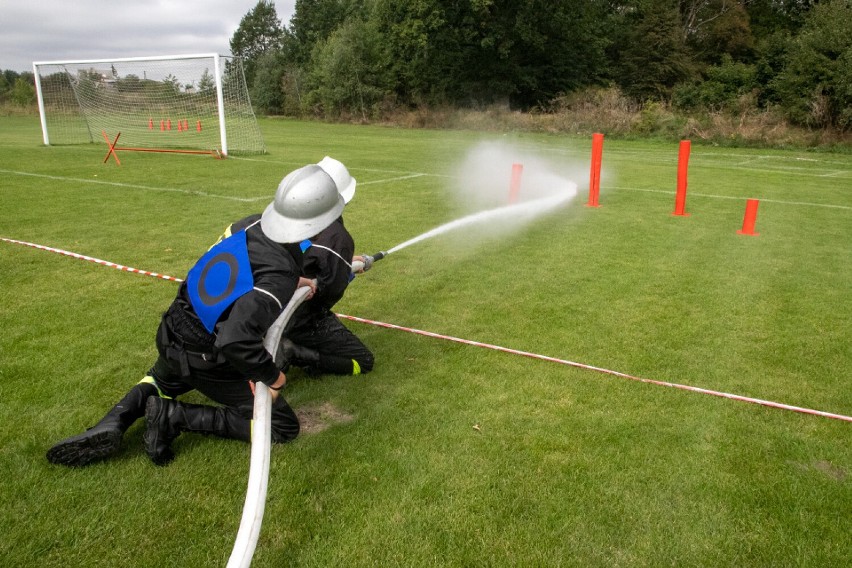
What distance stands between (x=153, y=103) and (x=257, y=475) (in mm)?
24615

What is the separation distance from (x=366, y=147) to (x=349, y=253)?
2223 centimetres

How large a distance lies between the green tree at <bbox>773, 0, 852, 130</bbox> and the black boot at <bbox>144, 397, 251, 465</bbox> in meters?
30.5

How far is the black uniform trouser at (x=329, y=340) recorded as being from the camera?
16.2 feet

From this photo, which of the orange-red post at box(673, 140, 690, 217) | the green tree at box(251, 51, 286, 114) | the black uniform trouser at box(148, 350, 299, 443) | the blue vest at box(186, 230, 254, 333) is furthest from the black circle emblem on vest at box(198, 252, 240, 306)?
the green tree at box(251, 51, 286, 114)

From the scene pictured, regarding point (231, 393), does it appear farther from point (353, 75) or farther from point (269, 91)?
point (269, 91)

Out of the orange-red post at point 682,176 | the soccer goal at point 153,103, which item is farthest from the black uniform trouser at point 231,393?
the soccer goal at point 153,103

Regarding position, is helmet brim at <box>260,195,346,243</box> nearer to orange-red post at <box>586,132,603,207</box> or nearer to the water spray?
the water spray

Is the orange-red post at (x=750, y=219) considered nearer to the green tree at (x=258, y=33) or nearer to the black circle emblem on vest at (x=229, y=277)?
the black circle emblem on vest at (x=229, y=277)

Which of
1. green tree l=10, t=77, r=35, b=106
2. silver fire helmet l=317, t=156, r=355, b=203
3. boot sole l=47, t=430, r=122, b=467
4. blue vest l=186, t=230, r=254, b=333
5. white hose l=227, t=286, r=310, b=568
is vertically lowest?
boot sole l=47, t=430, r=122, b=467

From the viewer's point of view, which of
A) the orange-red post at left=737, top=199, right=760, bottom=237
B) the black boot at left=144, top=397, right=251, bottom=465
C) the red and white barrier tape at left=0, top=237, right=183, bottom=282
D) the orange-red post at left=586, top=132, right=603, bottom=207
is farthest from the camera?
the orange-red post at left=586, top=132, right=603, bottom=207

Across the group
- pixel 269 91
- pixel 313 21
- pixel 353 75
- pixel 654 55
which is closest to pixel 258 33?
pixel 313 21

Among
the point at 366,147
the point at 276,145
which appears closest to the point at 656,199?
the point at 366,147

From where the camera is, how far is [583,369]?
513 centimetres

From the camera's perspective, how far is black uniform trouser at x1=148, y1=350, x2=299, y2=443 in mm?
3901
